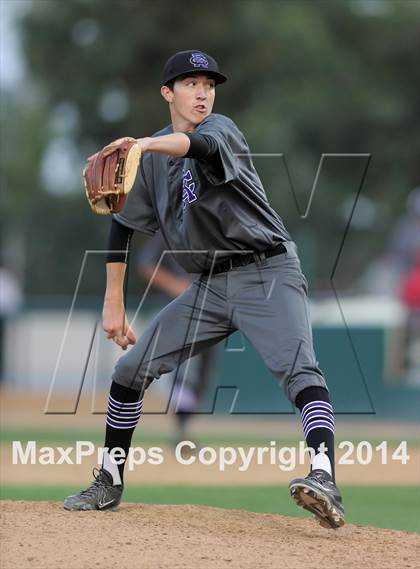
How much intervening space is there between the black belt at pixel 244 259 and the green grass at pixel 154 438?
488 cm

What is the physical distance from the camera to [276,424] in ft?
41.5

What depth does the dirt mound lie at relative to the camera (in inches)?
176

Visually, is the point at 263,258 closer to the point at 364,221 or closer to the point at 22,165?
the point at 364,221

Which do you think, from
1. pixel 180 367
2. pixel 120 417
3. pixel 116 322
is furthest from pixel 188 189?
pixel 180 367

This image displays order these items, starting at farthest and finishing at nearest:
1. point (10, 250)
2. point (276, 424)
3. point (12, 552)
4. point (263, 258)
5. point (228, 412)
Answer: point (10, 250) → point (228, 412) → point (276, 424) → point (263, 258) → point (12, 552)

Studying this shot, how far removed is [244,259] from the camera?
5.45 m

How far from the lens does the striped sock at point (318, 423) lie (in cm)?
500

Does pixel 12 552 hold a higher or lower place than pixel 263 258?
lower

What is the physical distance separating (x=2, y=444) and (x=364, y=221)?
19645 mm

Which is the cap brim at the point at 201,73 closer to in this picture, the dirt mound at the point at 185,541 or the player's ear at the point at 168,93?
the player's ear at the point at 168,93

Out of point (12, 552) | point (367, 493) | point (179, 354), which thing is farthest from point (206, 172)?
point (367, 493)

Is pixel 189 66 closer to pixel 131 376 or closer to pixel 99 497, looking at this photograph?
pixel 131 376

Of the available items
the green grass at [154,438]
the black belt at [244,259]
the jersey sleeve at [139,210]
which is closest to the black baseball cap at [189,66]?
the jersey sleeve at [139,210]

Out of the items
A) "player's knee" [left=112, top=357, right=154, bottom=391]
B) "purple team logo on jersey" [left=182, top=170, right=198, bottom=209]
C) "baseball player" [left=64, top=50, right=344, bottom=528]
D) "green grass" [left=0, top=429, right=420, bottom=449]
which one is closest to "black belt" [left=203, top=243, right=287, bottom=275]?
"baseball player" [left=64, top=50, right=344, bottom=528]
